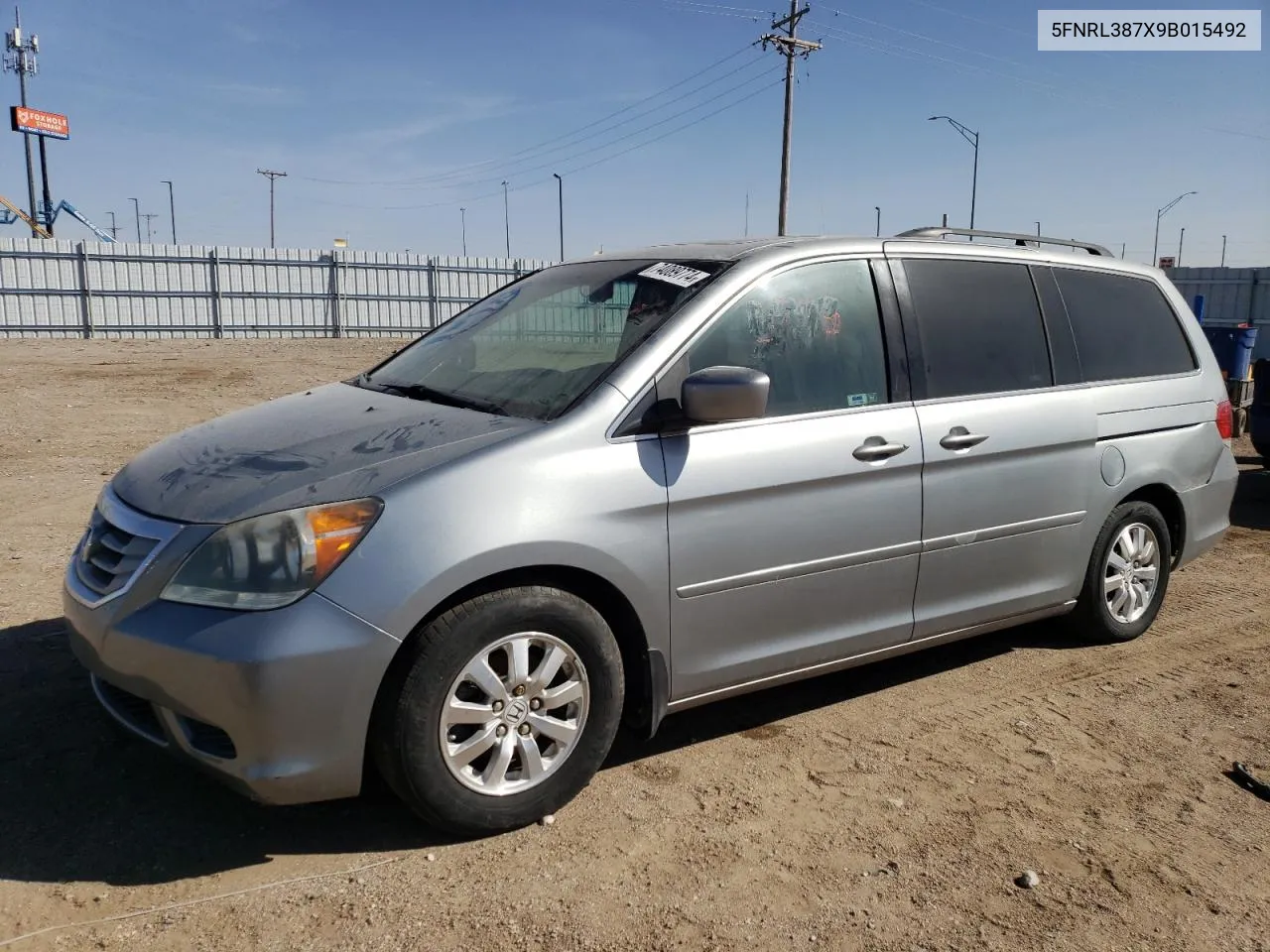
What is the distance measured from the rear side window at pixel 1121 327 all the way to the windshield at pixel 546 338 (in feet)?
6.34

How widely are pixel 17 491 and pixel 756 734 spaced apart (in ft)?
20.6

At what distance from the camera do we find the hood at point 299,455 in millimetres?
2811

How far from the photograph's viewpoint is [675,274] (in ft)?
12.0

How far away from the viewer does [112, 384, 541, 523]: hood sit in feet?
9.22

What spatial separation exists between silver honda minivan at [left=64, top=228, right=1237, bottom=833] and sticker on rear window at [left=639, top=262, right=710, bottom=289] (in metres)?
0.02

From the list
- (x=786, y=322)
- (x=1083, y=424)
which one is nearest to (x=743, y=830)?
(x=786, y=322)

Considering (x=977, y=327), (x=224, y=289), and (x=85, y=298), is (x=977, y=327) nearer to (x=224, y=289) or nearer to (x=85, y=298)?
(x=85, y=298)

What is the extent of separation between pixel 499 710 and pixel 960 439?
205 cm

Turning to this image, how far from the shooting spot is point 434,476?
9.30 feet

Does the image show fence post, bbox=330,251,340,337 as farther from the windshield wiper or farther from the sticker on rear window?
the sticker on rear window

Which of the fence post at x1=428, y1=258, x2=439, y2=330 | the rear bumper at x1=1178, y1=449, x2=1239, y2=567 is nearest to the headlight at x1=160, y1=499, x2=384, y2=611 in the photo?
the rear bumper at x1=1178, y1=449, x2=1239, y2=567

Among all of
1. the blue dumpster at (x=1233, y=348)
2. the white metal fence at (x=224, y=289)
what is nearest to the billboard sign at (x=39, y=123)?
the white metal fence at (x=224, y=289)

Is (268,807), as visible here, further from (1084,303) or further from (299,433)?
(1084,303)

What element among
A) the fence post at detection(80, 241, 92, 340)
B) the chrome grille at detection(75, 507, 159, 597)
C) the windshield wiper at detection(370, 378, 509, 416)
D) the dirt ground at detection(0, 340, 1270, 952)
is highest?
the fence post at detection(80, 241, 92, 340)
